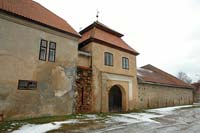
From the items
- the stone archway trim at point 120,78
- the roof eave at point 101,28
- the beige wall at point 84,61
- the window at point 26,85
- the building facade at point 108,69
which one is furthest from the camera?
Result: the roof eave at point 101,28

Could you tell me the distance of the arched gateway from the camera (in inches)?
681

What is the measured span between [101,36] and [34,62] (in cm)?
762

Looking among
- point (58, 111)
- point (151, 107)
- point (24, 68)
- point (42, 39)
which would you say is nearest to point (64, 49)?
point (42, 39)

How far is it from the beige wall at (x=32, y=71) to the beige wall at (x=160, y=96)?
10.3 meters

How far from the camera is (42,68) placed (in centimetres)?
1195

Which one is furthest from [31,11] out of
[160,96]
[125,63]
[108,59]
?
[160,96]

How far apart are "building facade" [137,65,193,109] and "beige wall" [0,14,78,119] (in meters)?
10.2

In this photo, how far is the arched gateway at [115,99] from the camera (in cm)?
1730

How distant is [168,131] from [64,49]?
29.7 feet

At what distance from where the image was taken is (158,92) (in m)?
23.3

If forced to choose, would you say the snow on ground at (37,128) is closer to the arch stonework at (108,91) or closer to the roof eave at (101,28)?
the arch stonework at (108,91)

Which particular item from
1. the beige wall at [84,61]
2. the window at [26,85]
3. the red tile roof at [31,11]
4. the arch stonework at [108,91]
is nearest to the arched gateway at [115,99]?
the arch stonework at [108,91]

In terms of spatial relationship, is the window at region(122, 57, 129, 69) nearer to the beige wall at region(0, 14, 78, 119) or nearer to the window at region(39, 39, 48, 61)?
the beige wall at region(0, 14, 78, 119)

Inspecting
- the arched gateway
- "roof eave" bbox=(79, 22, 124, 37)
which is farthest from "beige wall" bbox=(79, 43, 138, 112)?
"roof eave" bbox=(79, 22, 124, 37)
